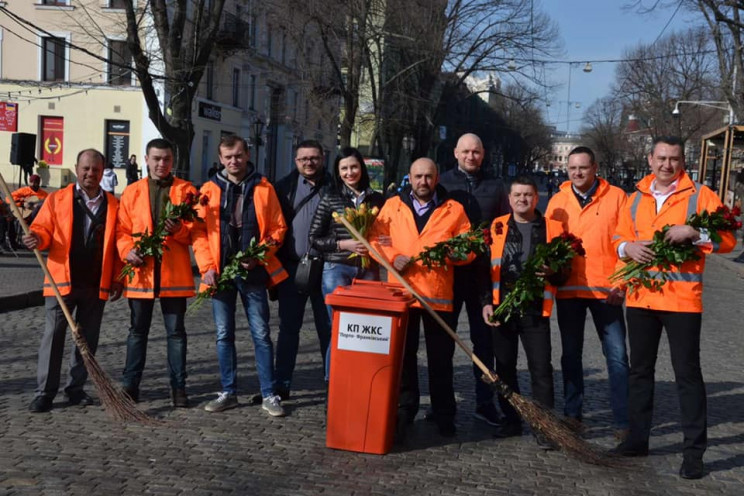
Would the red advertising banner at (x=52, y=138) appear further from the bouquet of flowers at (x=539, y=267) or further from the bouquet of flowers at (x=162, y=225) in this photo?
the bouquet of flowers at (x=539, y=267)

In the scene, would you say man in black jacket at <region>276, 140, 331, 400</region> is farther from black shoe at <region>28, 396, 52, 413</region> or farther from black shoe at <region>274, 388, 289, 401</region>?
black shoe at <region>28, 396, 52, 413</region>

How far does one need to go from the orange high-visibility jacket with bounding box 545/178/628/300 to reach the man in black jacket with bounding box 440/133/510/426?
1.87ft

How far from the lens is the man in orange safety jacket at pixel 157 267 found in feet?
20.6

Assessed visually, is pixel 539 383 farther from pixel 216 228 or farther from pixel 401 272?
pixel 216 228

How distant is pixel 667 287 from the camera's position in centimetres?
526

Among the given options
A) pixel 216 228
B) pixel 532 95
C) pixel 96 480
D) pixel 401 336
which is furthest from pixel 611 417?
pixel 532 95

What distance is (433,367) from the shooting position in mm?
5926

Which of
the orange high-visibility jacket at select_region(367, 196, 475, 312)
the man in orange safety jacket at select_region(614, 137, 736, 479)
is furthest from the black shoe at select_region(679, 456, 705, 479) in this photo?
the orange high-visibility jacket at select_region(367, 196, 475, 312)

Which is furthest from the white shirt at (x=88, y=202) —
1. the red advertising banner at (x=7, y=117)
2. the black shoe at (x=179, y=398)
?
the red advertising banner at (x=7, y=117)

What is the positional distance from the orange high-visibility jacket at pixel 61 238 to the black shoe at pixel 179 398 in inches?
34.1

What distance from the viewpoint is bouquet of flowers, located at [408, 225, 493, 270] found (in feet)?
18.1

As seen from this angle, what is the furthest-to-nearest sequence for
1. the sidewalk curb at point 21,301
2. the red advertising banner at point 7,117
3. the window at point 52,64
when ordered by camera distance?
the window at point 52,64, the red advertising banner at point 7,117, the sidewalk curb at point 21,301

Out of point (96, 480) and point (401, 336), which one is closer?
point (96, 480)

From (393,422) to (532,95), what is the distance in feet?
97.9
